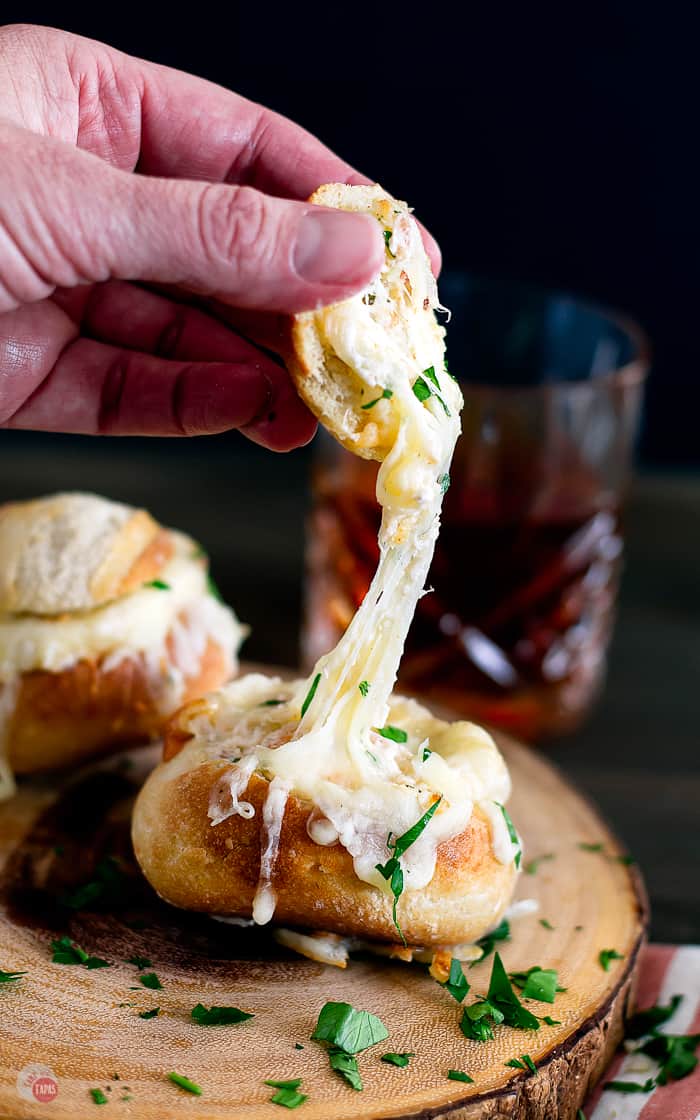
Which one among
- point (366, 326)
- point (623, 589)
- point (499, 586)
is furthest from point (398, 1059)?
point (623, 589)

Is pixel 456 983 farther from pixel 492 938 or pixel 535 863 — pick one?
pixel 535 863

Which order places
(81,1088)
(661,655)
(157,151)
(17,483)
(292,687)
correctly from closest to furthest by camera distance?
1. (81,1088)
2. (292,687)
3. (157,151)
4. (661,655)
5. (17,483)

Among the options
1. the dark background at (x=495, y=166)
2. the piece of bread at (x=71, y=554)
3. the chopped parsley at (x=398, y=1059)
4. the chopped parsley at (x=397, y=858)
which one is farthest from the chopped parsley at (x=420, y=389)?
the dark background at (x=495, y=166)

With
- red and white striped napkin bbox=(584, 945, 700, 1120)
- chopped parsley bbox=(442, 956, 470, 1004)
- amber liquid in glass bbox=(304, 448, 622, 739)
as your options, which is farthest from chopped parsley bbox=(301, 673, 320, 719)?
amber liquid in glass bbox=(304, 448, 622, 739)

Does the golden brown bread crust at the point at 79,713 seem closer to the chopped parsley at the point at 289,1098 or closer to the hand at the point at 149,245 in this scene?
the hand at the point at 149,245

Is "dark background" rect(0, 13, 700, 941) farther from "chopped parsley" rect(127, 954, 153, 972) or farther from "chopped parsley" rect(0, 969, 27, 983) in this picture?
"chopped parsley" rect(0, 969, 27, 983)

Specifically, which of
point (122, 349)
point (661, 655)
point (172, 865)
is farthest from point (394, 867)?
point (661, 655)

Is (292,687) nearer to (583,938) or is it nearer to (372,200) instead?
(583,938)
